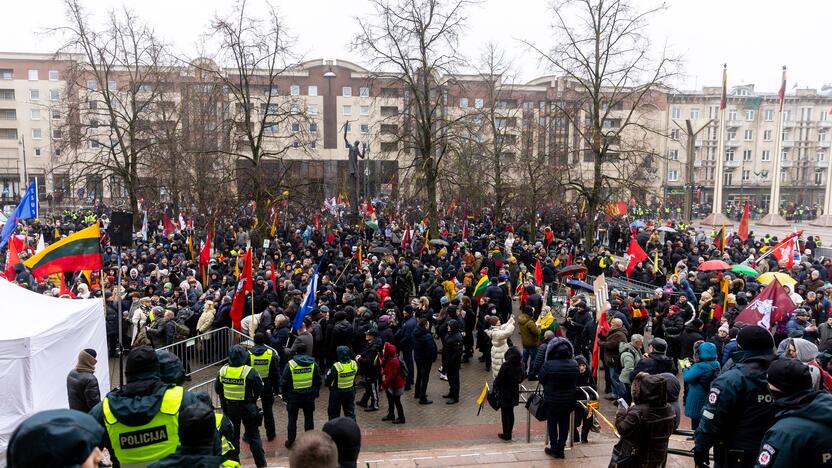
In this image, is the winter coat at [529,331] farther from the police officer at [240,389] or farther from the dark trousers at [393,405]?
the police officer at [240,389]

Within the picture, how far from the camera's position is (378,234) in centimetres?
2908

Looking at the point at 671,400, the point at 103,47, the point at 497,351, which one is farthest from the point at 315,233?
the point at 671,400

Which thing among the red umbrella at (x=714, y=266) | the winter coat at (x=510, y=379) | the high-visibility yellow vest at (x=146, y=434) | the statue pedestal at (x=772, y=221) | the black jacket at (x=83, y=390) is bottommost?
the statue pedestal at (x=772, y=221)

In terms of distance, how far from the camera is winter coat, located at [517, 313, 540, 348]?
447 inches

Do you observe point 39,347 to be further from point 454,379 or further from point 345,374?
point 454,379

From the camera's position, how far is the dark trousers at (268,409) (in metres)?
8.33

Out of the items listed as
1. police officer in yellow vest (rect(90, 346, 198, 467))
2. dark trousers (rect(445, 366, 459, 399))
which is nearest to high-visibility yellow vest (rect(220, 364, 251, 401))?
police officer in yellow vest (rect(90, 346, 198, 467))

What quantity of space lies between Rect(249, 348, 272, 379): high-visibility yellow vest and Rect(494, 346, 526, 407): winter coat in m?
3.16

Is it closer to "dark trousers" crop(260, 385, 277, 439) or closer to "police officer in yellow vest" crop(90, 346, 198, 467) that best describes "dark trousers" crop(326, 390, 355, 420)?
"dark trousers" crop(260, 385, 277, 439)

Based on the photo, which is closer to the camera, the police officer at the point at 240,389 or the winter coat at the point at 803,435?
the winter coat at the point at 803,435

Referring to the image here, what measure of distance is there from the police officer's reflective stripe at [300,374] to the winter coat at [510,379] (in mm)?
2602

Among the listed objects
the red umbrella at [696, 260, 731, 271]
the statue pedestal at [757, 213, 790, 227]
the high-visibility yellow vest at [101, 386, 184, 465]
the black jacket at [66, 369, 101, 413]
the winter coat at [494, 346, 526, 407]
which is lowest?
the statue pedestal at [757, 213, 790, 227]

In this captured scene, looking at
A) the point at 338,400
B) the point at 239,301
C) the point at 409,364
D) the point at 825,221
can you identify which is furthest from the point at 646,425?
the point at 825,221

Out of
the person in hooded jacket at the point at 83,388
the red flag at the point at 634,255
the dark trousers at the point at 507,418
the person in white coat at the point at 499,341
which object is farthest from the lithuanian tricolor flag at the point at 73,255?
the red flag at the point at 634,255
